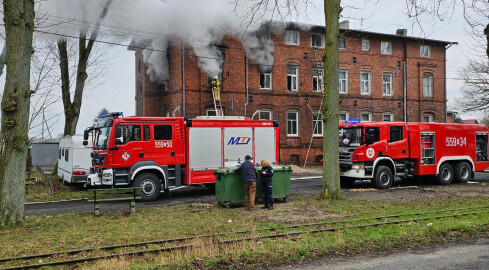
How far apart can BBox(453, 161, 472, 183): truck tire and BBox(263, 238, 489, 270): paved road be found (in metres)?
12.8

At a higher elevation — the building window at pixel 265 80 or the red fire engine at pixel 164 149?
the building window at pixel 265 80

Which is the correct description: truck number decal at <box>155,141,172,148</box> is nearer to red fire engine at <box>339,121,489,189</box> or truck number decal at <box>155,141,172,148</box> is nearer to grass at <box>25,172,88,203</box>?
grass at <box>25,172,88,203</box>

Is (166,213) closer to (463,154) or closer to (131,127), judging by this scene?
(131,127)

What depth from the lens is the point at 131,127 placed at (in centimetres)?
1421

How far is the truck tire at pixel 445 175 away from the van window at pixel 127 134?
43.6 feet

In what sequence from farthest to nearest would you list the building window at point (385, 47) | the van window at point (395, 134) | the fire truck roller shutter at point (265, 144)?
1. the building window at point (385, 47)
2. the van window at point (395, 134)
3. the fire truck roller shutter at point (265, 144)

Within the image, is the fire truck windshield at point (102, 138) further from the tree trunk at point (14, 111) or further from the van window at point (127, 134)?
the tree trunk at point (14, 111)

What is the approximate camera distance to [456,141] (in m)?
19.4

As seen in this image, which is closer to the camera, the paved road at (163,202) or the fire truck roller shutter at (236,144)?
the paved road at (163,202)

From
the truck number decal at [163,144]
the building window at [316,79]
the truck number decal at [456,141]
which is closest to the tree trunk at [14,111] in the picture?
the truck number decal at [163,144]

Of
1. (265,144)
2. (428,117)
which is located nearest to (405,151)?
(265,144)

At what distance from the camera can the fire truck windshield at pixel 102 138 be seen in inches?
557

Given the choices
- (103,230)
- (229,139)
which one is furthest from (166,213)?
(229,139)

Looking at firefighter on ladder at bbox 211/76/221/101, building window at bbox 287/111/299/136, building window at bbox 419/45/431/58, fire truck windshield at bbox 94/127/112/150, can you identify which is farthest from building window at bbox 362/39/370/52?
fire truck windshield at bbox 94/127/112/150
